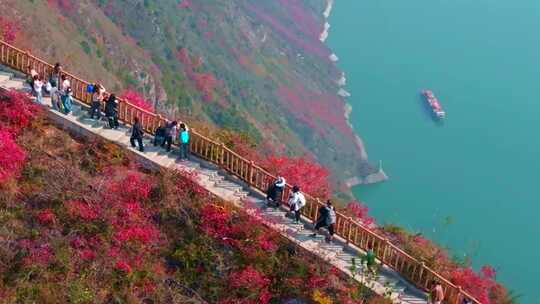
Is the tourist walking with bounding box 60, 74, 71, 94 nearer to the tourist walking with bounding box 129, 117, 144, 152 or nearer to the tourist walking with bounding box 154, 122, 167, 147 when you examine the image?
the tourist walking with bounding box 129, 117, 144, 152

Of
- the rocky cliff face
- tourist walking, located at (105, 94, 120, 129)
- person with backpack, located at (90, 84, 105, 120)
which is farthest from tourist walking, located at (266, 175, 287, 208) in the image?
the rocky cliff face

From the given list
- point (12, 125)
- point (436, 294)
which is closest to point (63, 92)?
point (12, 125)

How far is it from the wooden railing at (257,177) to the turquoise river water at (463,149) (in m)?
73.4

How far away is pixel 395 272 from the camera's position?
21.2m

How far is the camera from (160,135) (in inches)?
910

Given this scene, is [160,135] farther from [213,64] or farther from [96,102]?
[213,64]

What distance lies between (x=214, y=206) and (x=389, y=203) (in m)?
114

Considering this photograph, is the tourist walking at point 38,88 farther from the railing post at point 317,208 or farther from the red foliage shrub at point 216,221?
the railing post at point 317,208

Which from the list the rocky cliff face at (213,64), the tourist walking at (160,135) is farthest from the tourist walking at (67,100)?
the rocky cliff face at (213,64)

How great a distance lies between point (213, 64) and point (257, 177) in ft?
395

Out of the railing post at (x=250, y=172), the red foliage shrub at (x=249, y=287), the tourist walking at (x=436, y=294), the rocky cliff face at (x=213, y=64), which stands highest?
the rocky cliff face at (x=213, y=64)

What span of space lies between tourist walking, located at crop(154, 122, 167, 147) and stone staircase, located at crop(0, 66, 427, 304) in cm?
24

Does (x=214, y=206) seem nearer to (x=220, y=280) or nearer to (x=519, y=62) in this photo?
(x=220, y=280)

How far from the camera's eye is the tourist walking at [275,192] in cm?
2180
